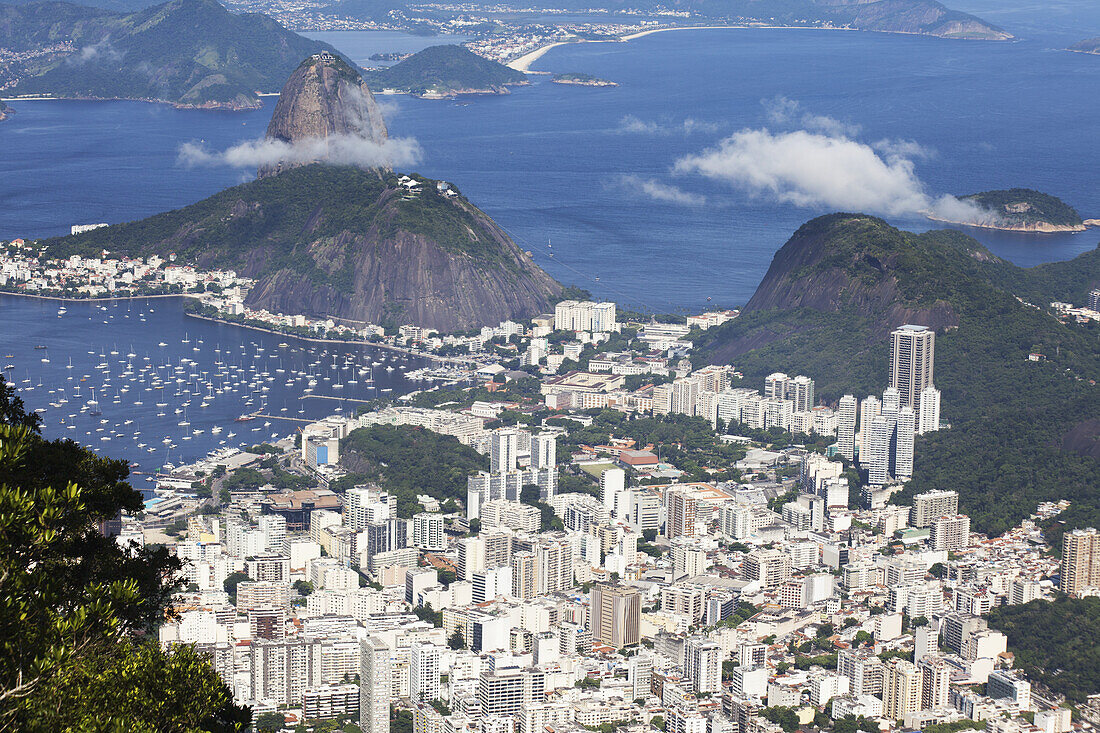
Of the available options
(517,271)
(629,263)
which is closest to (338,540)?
(517,271)

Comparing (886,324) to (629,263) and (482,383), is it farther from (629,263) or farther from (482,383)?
(629,263)

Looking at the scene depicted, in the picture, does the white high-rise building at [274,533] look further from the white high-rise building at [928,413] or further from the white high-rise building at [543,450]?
the white high-rise building at [928,413]

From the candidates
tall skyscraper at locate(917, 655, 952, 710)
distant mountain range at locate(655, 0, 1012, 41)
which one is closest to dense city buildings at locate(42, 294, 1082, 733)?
tall skyscraper at locate(917, 655, 952, 710)

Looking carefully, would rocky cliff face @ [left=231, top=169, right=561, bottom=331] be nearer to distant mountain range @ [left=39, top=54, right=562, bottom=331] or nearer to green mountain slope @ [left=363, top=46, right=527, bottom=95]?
distant mountain range @ [left=39, top=54, right=562, bottom=331]

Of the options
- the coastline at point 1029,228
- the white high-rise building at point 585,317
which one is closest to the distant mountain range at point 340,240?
the white high-rise building at point 585,317

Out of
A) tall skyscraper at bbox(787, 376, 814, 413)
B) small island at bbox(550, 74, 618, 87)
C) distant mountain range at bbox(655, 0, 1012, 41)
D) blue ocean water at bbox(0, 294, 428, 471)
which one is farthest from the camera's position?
distant mountain range at bbox(655, 0, 1012, 41)

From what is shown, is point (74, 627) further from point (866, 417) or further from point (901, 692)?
point (866, 417)
